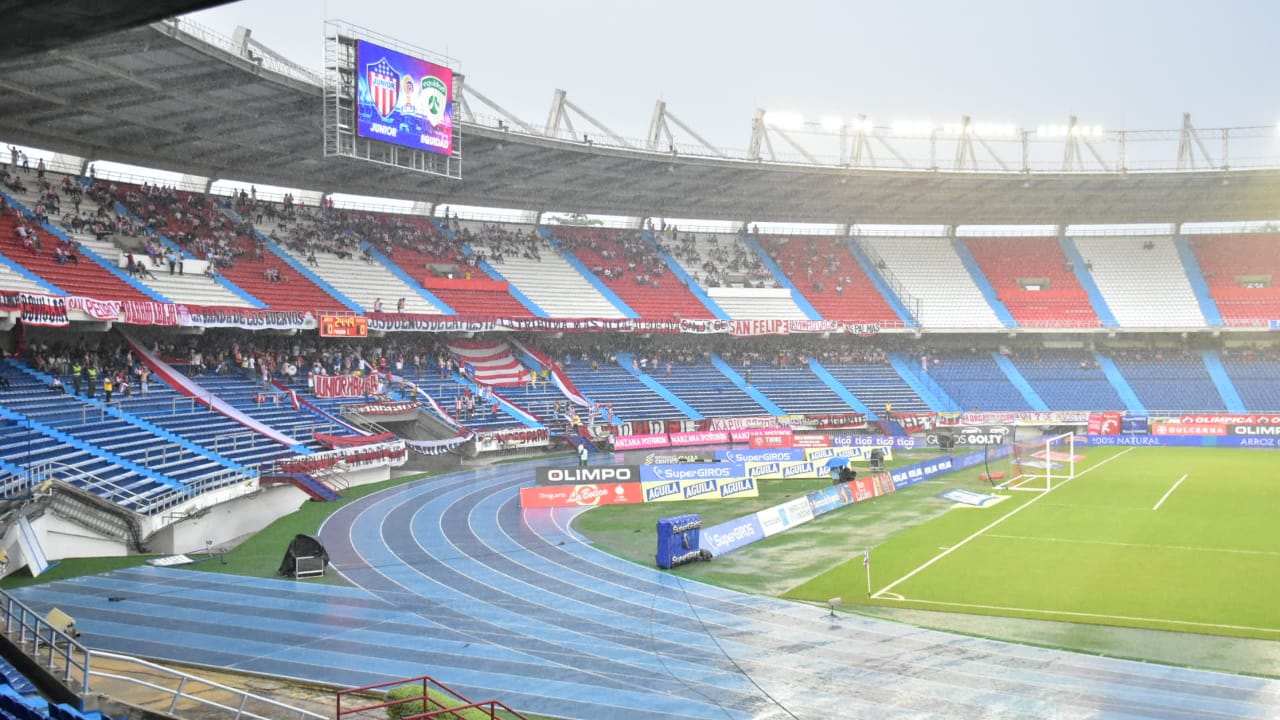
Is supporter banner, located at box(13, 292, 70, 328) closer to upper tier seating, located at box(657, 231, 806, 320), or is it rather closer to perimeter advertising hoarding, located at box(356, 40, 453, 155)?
perimeter advertising hoarding, located at box(356, 40, 453, 155)

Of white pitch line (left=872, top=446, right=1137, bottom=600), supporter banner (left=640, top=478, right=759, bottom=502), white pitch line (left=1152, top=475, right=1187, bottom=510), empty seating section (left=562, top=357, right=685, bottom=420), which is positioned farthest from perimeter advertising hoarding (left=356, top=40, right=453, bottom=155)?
white pitch line (left=1152, top=475, right=1187, bottom=510)

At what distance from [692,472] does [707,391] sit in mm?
21481

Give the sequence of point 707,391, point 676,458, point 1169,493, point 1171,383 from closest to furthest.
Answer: point 1169,493 < point 676,458 < point 707,391 < point 1171,383

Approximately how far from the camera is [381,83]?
123ft

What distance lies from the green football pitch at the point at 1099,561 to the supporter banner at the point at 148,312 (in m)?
24.6

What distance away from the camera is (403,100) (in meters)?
38.4

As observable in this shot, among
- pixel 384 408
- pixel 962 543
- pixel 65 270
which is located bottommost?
pixel 962 543

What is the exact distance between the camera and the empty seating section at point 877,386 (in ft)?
189

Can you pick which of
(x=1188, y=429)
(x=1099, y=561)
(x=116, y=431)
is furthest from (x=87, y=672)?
(x=1188, y=429)

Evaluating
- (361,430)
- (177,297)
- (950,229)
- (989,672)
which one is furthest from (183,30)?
(950,229)

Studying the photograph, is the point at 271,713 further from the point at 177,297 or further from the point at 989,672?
the point at 177,297

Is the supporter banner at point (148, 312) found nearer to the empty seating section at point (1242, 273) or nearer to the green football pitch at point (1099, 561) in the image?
the green football pitch at point (1099, 561)

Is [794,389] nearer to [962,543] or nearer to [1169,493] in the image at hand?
[1169,493]

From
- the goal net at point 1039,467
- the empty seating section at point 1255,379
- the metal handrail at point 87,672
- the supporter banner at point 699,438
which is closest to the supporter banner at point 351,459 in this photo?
the supporter banner at point 699,438
